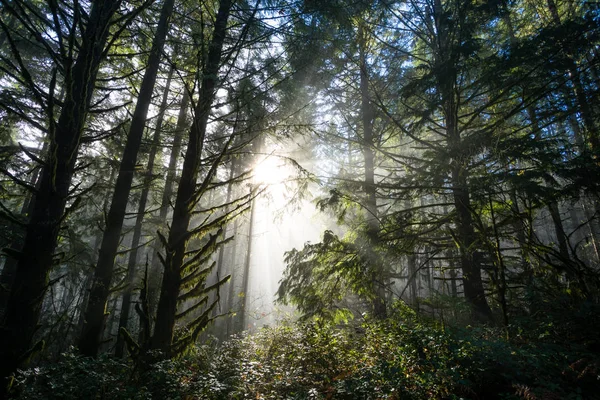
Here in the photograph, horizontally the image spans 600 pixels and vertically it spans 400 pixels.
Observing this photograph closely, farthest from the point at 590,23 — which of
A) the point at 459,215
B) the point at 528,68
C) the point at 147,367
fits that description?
the point at 147,367

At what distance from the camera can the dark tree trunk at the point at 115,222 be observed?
6.29 meters

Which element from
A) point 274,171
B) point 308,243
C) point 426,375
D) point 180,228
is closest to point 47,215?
point 180,228

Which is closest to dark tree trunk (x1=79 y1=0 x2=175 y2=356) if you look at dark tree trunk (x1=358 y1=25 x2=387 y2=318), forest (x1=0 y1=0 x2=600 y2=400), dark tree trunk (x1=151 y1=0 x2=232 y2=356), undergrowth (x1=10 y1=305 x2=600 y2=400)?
forest (x1=0 y1=0 x2=600 y2=400)

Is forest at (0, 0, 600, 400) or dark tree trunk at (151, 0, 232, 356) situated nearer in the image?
forest at (0, 0, 600, 400)

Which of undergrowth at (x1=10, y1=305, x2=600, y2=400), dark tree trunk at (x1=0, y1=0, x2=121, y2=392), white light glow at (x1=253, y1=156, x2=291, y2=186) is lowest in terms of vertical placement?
undergrowth at (x1=10, y1=305, x2=600, y2=400)

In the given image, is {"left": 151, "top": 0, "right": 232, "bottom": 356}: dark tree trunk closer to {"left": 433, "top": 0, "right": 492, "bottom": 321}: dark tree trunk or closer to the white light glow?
the white light glow

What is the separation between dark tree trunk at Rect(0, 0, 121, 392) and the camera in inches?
136

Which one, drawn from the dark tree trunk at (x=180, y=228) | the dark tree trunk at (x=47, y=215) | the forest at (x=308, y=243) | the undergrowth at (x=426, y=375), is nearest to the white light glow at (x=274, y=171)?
the forest at (x=308, y=243)

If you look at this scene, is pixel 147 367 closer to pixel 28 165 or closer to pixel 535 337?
pixel 535 337

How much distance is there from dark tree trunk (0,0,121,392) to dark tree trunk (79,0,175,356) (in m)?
2.01

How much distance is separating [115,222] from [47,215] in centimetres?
357

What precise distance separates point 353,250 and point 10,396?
664 centimetres

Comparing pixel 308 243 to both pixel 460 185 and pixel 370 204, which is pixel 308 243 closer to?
pixel 370 204

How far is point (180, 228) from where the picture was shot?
4.46 metres
